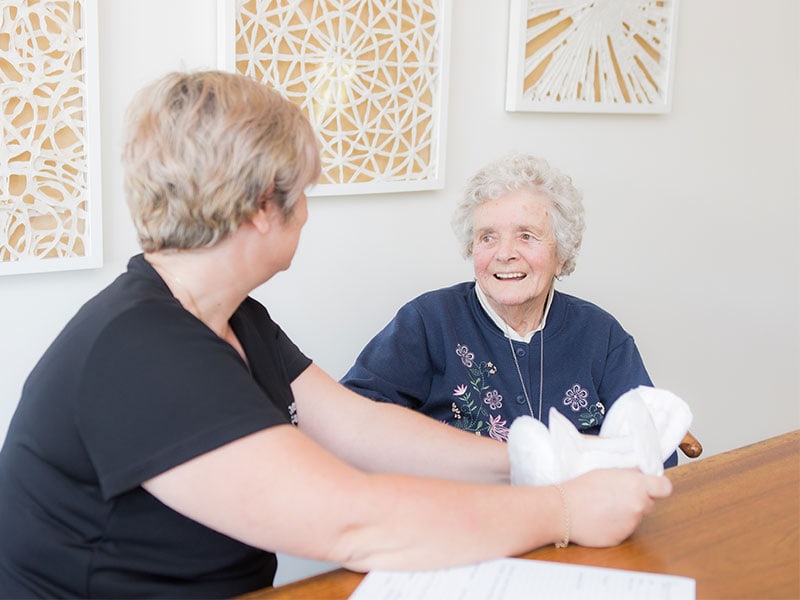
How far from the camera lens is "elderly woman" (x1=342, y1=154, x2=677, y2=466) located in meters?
2.20

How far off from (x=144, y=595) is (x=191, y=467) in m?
0.26

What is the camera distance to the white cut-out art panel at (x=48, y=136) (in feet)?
6.18

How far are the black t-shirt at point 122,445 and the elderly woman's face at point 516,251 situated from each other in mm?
1079

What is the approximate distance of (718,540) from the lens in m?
1.35

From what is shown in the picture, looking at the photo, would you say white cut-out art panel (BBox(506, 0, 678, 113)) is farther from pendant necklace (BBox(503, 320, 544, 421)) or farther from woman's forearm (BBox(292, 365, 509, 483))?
woman's forearm (BBox(292, 365, 509, 483))

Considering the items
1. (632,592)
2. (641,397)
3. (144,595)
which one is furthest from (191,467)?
(641,397)

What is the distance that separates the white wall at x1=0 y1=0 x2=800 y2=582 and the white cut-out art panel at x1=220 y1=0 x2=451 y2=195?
0.22ft

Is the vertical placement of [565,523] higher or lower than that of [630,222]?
lower

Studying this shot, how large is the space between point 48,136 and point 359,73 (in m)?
0.80

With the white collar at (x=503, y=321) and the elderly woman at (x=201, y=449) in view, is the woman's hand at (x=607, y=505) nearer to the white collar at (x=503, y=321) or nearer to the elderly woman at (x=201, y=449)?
the elderly woman at (x=201, y=449)

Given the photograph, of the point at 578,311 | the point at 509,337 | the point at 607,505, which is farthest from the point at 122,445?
the point at 578,311

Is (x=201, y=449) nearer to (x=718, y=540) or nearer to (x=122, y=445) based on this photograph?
(x=122, y=445)

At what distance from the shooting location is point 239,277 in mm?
1357

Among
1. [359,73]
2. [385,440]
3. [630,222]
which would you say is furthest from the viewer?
[630,222]
